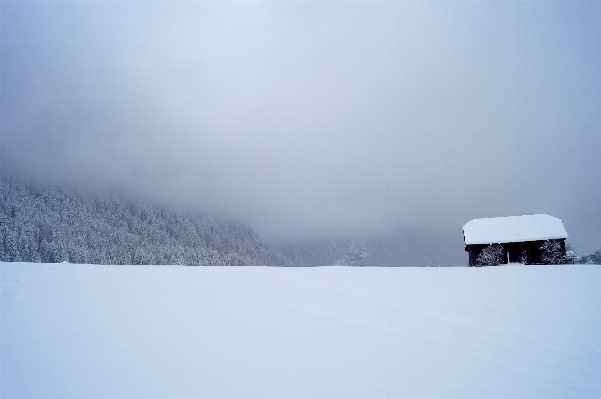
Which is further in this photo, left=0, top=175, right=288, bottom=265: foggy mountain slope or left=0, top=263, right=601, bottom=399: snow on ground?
left=0, top=175, right=288, bottom=265: foggy mountain slope

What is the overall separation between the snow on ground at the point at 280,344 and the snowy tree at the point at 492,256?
28.9 meters

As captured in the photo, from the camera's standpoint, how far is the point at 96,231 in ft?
323

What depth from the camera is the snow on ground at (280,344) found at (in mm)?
3125

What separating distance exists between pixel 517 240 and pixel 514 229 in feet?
5.21

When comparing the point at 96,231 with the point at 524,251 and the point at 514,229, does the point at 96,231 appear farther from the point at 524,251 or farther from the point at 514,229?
the point at 524,251

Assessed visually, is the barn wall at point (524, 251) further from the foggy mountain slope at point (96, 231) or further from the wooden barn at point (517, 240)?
the foggy mountain slope at point (96, 231)

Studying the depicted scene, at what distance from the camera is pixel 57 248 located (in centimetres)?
6675

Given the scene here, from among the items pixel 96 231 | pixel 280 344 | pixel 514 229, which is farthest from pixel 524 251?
pixel 96 231

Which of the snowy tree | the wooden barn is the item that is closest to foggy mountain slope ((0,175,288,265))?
the wooden barn

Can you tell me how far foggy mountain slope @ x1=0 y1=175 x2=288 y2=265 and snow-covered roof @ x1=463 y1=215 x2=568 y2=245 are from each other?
44.5m

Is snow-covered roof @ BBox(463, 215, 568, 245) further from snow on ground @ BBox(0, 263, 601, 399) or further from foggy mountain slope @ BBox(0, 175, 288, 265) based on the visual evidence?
foggy mountain slope @ BBox(0, 175, 288, 265)

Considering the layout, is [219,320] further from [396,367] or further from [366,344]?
[396,367]

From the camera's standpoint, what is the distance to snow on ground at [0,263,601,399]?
123 inches

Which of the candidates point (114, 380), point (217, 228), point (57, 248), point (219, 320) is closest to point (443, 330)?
point (219, 320)
